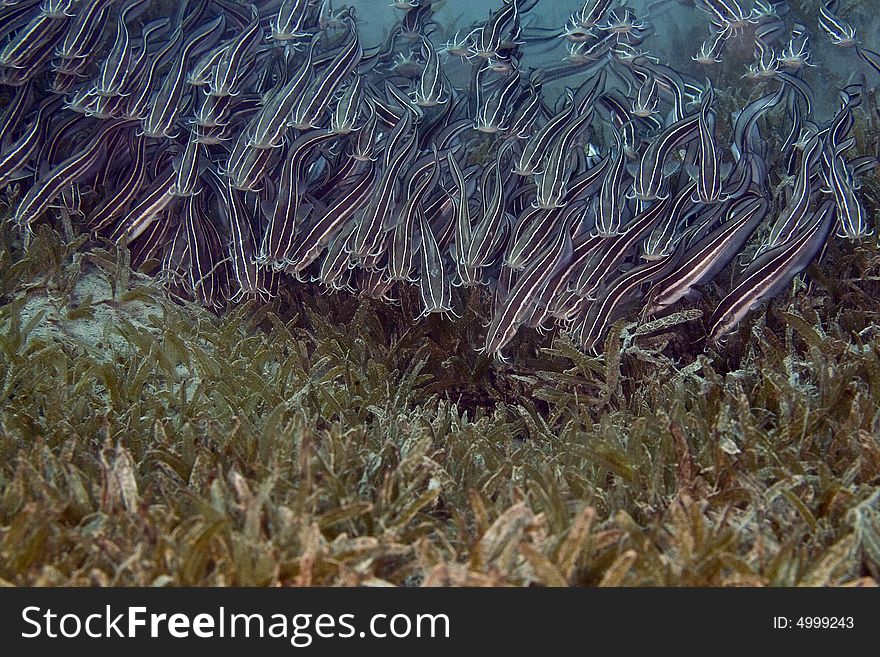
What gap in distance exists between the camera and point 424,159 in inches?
159

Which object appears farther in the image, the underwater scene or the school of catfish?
the school of catfish

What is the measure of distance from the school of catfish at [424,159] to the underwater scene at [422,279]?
0.8 inches

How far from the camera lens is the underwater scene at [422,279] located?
8.69 ft

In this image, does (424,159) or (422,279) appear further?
(424,159)

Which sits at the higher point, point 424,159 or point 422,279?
point 424,159

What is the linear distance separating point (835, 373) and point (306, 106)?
2.93 m

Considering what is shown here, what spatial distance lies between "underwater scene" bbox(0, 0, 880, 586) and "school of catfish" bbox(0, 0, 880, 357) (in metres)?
0.02

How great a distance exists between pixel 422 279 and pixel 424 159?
2.33 ft

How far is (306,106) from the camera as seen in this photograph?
3.90 m

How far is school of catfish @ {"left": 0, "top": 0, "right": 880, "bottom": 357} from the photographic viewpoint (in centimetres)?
377

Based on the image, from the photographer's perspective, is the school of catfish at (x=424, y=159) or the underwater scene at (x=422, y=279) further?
the school of catfish at (x=424, y=159)

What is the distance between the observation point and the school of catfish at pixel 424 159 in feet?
12.4

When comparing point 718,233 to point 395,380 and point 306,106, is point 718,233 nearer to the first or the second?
point 395,380
